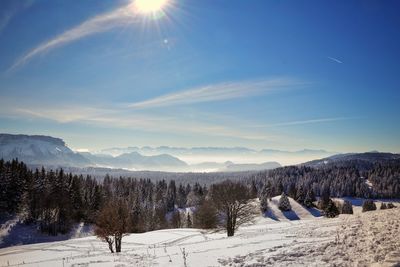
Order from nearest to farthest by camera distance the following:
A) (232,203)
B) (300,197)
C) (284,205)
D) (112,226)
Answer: (112,226) → (232,203) → (284,205) → (300,197)

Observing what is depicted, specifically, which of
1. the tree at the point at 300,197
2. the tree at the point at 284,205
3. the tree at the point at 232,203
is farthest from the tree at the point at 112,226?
the tree at the point at 300,197

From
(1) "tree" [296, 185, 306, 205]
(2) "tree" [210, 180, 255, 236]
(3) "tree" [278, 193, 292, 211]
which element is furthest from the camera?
(1) "tree" [296, 185, 306, 205]

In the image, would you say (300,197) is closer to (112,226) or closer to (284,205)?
(284,205)

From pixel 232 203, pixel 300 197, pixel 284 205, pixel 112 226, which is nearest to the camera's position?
pixel 112 226

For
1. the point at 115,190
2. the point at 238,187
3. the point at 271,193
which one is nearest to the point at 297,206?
the point at 271,193

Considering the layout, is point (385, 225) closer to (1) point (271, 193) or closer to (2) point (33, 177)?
(2) point (33, 177)

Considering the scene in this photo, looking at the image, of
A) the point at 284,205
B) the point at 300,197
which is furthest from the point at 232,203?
the point at 300,197

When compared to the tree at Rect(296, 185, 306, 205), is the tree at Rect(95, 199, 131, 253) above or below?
above

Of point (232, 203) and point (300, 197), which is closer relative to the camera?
point (232, 203)

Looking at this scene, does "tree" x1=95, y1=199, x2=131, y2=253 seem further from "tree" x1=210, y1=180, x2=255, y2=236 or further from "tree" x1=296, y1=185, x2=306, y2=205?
"tree" x1=296, y1=185, x2=306, y2=205

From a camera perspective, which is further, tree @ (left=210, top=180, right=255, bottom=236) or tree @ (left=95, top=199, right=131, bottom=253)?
tree @ (left=210, top=180, right=255, bottom=236)

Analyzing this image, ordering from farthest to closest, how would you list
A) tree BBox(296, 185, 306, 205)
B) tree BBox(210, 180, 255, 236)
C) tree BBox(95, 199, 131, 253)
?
tree BBox(296, 185, 306, 205), tree BBox(210, 180, 255, 236), tree BBox(95, 199, 131, 253)

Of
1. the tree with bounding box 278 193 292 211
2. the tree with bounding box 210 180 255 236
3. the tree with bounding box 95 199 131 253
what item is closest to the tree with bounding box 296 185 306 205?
the tree with bounding box 278 193 292 211

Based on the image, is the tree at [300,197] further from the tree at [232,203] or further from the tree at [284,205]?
the tree at [232,203]
